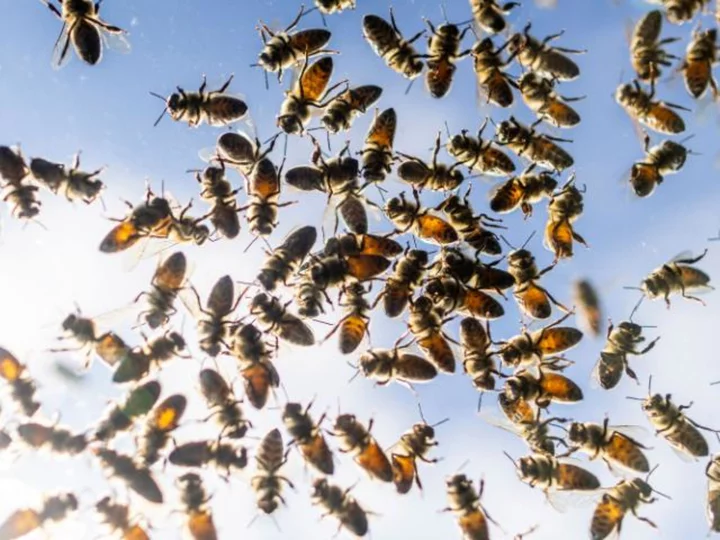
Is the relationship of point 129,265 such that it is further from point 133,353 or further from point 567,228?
point 567,228

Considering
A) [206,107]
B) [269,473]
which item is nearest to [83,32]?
[206,107]

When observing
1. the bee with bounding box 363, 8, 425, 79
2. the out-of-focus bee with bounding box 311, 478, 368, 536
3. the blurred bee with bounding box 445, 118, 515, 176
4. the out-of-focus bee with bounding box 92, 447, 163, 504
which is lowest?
the out-of-focus bee with bounding box 311, 478, 368, 536

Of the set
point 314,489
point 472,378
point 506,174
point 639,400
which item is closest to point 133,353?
point 314,489

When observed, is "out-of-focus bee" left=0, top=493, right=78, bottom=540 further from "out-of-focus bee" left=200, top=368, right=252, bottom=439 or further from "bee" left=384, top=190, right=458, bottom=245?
"bee" left=384, top=190, right=458, bottom=245

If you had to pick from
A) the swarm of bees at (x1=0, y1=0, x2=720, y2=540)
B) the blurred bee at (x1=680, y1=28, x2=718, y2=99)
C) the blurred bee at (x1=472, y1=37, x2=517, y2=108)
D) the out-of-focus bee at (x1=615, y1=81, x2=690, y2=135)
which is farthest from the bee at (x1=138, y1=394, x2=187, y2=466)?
the blurred bee at (x1=680, y1=28, x2=718, y2=99)

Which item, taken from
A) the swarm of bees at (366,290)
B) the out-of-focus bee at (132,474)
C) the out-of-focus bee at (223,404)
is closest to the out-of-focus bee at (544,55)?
the swarm of bees at (366,290)

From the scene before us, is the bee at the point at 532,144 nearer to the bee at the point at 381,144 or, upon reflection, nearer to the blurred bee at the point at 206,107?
the bee at the point at 381,144
